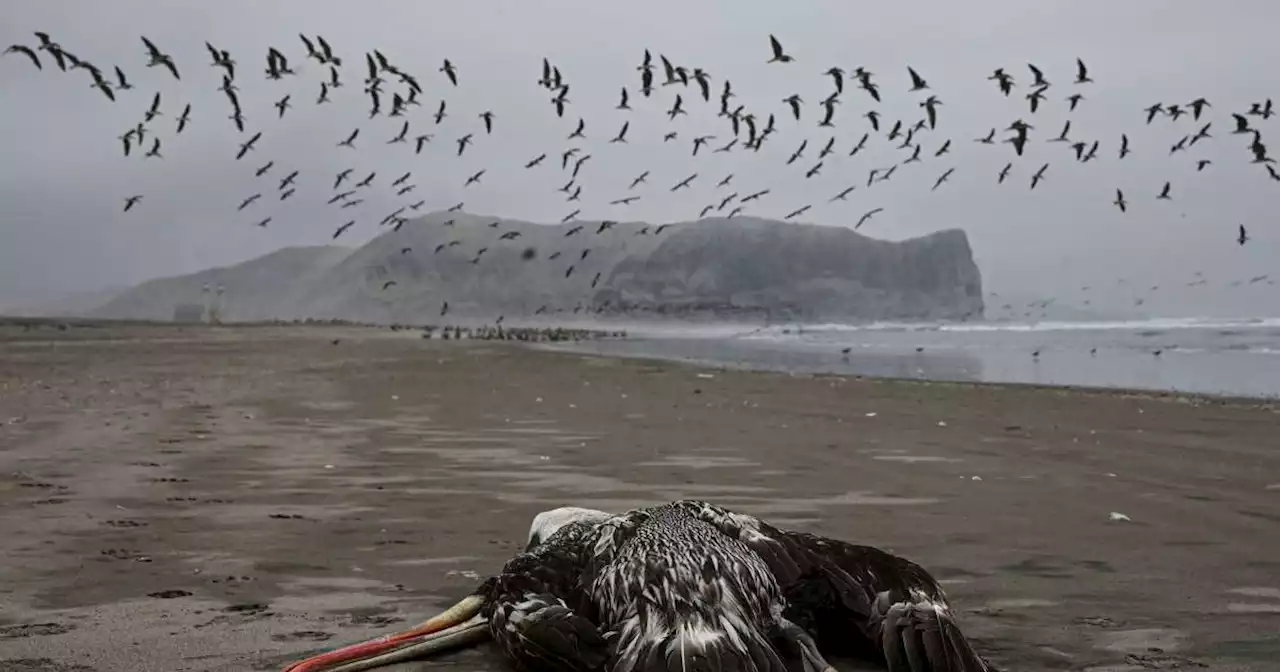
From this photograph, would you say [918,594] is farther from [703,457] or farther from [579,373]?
[579,373]

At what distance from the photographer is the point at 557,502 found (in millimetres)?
8617

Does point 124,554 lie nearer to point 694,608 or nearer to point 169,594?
point 169,594

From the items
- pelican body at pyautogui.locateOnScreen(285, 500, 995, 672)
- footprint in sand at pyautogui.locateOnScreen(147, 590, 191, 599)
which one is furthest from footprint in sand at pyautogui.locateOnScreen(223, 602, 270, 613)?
pelican body at pyautogui.locateOnScreen(285, 500, 995, 672)

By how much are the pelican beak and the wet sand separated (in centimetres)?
8

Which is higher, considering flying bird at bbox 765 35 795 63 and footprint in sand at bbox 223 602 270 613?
flying bird at bbox 765 35 795 63

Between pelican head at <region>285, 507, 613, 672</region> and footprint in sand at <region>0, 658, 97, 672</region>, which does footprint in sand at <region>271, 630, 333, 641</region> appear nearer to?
pelican head at <region>285, 507, 613, 672</region>

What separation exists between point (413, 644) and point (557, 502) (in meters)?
4.19

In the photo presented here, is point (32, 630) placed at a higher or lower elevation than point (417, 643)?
lower

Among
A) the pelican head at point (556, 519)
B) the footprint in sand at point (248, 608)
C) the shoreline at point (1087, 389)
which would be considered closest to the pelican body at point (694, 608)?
the pelican head at point (556, 519)

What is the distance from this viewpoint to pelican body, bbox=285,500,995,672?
12.0 ft

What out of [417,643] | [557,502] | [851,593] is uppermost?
[851,593]

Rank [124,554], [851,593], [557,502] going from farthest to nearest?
[557,502]
[124,554]
[851,593]

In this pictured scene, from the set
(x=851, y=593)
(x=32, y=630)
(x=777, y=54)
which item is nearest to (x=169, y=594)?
(x=32, y=630)

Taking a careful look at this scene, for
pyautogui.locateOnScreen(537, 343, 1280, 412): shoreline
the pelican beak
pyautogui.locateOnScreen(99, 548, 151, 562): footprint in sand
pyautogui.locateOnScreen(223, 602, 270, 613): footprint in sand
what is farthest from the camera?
pyautogui.locateOnScreen(537, 343, 1280, 412): shoreline
